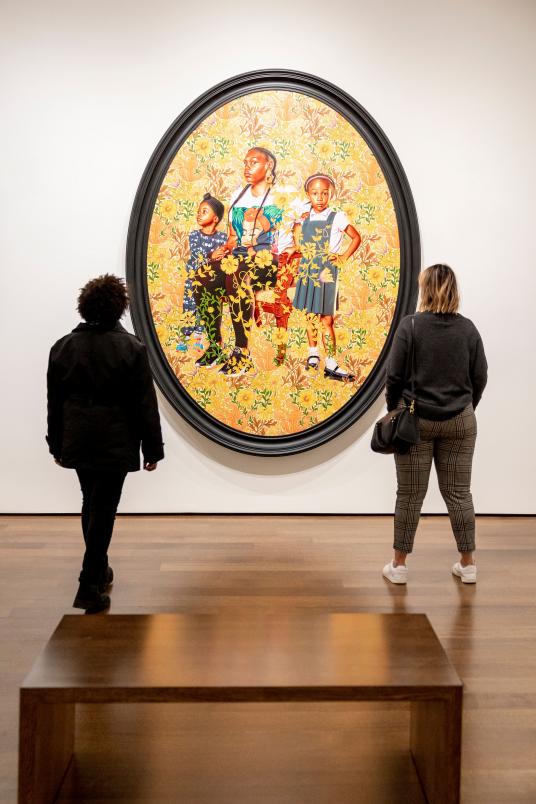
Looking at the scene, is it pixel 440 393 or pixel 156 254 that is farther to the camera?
pixel 156 254

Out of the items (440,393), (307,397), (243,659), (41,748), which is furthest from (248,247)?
(41,748)

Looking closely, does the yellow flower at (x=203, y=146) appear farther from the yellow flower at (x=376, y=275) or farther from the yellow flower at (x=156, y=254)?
the yellow flower at (x=376, y=275)

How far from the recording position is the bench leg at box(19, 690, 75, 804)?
57.8 inches

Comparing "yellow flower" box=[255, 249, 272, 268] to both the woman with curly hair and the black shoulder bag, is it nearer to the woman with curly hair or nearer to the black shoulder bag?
the black shoulder bag

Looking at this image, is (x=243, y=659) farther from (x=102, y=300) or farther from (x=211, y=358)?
(x=211, y=358)

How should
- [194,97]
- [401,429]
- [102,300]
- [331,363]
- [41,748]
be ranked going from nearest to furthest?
[41,748] < [102,300] < [401,429] < [194,97] < [331,363]

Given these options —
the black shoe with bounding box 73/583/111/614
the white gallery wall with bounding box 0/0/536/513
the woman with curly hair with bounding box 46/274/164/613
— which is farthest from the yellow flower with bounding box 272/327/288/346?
the black shoe with bounding box 73/583/111/614

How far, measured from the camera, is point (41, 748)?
153 centimetres

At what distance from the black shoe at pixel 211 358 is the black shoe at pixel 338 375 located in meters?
0.59

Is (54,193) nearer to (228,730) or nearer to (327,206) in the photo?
(327,206)

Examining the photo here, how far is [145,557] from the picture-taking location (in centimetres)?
331

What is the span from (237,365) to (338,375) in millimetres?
564

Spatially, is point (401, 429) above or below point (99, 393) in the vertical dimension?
below

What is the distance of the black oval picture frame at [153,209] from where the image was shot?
150 inches
